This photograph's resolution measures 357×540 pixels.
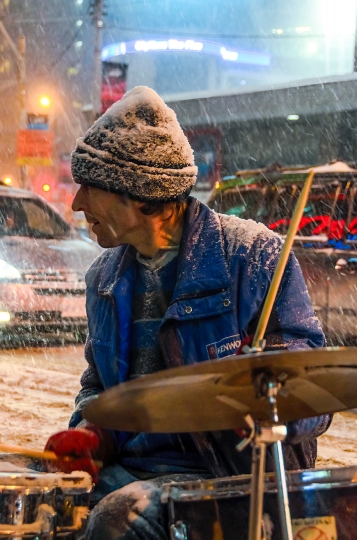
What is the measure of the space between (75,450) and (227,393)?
733 mm

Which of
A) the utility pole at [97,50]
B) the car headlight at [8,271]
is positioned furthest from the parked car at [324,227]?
the utility pole at [97,50]

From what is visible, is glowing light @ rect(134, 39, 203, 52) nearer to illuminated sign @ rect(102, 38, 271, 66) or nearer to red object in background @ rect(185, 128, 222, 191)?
illuminated sign @ rect(102, 38, 271, 66)

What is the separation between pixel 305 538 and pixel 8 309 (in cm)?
711

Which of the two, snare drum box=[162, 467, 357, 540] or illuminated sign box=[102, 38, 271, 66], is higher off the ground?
illuminated sign box=[102, 38, 271, 66]

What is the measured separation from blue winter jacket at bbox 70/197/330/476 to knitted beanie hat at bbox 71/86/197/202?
0.14m

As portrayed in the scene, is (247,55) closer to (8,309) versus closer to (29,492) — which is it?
(8,309)

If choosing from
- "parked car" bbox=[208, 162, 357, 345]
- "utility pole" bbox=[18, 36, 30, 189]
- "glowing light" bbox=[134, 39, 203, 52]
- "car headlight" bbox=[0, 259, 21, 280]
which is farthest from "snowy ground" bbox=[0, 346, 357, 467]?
"glowing light" bbox=[134, 39, 203, 52]

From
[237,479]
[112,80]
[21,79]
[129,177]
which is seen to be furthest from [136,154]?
[21,79]

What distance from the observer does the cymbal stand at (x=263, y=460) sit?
1.46m

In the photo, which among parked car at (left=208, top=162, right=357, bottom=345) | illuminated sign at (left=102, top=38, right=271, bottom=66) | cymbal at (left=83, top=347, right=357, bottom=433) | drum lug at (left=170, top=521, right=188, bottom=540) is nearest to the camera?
cymbal at (left=83, top=347, right=357, bottom=433)

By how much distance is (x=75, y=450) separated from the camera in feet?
6.93

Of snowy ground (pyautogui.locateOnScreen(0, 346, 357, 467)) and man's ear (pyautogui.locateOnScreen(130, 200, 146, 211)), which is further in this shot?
snowy ground (pyautogui.locateOnScreen(0, 346, 357, 467))

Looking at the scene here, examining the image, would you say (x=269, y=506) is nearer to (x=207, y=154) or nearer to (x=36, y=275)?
(x=36, y=275)

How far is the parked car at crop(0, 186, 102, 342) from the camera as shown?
8438mm
